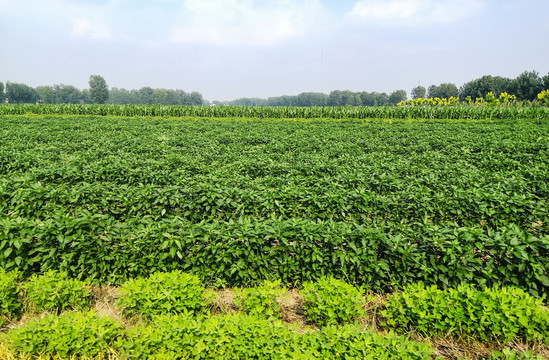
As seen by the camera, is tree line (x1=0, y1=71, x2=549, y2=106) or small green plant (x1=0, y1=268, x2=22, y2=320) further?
tree line (x1=0, y1=71, x2=549, y2=106)

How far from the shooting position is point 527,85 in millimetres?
65250

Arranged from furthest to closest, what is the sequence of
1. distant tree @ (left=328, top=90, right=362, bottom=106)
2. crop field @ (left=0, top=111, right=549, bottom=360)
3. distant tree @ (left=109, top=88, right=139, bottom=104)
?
distant tree @ (left=109, top=88, right=139, bottom=104) < distant tree @ (left=328, top=90, right=362, bottom=106) < crop field @ (left=0, top=111, right=549, bottom=360)

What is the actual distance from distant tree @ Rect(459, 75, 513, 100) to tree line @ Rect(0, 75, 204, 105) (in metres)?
98.7

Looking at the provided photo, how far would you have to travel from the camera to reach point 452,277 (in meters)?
4.30

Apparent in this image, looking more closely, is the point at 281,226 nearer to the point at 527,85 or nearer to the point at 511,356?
the point at 511,356

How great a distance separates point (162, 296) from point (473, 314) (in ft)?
11.4

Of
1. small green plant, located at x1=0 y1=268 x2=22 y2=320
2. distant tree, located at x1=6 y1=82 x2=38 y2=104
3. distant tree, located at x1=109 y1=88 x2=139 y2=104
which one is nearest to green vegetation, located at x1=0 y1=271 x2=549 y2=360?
small green plant, located at x1=0 y1=268 x2=22 y2=320

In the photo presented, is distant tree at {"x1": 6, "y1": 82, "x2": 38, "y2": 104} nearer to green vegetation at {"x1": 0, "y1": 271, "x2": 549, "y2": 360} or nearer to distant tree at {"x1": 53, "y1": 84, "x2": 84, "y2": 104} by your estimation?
distant tree at {"x1": 53, "y1": 84, "x2": 84, "y2": 104}

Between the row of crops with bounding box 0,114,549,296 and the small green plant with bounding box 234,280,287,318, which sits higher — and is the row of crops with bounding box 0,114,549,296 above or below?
above

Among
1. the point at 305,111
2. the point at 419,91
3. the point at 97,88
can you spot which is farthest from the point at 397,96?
the point at 97,88

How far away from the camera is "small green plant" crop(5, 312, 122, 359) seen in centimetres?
321

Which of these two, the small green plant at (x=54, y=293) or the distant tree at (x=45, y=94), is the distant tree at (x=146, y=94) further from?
the small green plant at (x=54, y=293)

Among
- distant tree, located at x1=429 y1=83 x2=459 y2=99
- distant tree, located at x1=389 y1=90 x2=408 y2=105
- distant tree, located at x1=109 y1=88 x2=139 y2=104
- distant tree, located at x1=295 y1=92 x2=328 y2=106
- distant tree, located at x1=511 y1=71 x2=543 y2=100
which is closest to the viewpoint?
distant tree, located at x1=511 y1=71 x2=543 y2=100

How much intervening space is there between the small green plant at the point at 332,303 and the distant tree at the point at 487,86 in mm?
83314
